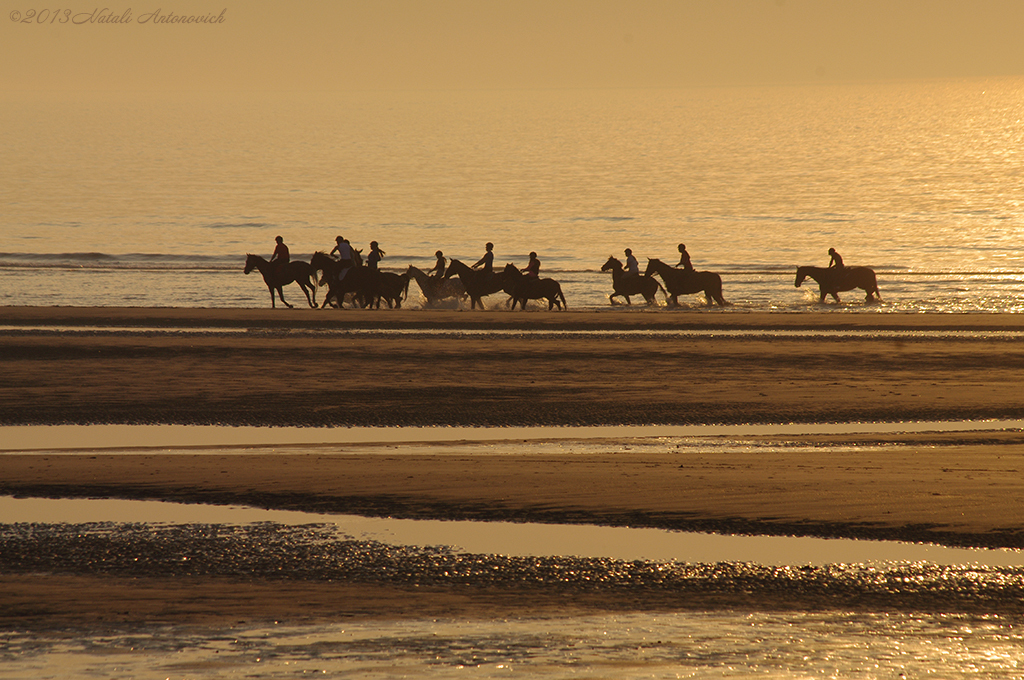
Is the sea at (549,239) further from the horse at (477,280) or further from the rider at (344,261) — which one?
the rider at (344,261)

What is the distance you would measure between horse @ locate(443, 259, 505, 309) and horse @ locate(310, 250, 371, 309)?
2.11m

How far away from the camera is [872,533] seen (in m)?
9.11

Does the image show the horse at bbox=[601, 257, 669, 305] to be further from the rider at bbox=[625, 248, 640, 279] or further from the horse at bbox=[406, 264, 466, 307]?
the horse at bbox=[406, 264, 466, 307]

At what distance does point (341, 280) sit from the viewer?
87.8 feet

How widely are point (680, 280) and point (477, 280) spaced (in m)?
5.38

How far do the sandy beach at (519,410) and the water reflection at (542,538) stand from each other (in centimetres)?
22

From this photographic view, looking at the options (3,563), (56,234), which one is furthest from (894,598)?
(56,234)

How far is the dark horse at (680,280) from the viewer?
27.7m

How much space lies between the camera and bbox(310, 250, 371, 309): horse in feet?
87.6

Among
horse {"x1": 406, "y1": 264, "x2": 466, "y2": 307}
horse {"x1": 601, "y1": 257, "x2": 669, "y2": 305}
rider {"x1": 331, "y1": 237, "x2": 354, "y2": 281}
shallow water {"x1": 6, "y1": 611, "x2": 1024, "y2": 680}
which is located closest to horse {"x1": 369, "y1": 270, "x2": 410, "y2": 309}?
horse {"x1": 406, "y1": 264, "x2": 466, "y2": 307}

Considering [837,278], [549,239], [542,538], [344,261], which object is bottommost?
[542,538]

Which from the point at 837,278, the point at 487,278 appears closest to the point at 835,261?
the point at 837,278

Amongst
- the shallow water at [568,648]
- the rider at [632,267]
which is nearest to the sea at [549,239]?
the shallow water at [568,648]

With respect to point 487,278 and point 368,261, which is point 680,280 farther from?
point 368,261
